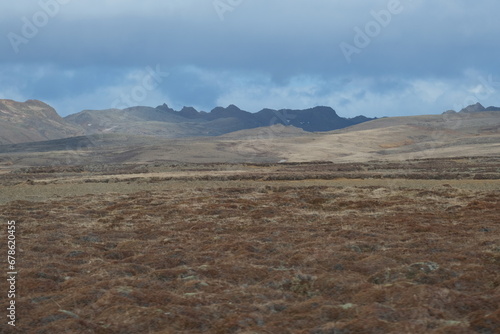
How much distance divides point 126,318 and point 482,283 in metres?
9.40

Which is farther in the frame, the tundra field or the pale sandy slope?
the pale sandy slope

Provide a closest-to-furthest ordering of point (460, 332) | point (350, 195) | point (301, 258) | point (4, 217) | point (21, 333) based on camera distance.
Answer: point (460, 332) < point (21, 333) < point (301, 258) < point (4, 217) < point (350, 195)

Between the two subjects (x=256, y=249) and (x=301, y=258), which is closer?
(x=301, y=258)

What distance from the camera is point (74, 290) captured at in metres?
14.6

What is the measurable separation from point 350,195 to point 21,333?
34146mm

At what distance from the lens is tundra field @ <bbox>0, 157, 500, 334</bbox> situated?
1176 centimetres

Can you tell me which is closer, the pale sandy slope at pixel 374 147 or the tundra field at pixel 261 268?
the tundra field at pixel 261 268

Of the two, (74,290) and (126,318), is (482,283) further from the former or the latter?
(74,290)

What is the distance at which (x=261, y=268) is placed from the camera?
17.1 metres

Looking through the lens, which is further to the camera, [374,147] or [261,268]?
[374,147]

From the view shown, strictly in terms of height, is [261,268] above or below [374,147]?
below

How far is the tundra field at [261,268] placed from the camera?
463 inches

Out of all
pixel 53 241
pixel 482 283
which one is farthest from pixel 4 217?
pixel 482 283

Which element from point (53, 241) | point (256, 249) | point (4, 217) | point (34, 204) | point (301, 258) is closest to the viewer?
point (301, 258)
